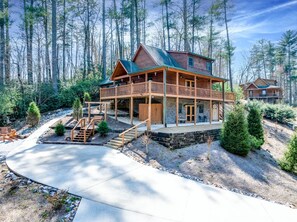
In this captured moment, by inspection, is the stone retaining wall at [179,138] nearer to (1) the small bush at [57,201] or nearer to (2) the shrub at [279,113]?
(1) the small bush at [57,201]

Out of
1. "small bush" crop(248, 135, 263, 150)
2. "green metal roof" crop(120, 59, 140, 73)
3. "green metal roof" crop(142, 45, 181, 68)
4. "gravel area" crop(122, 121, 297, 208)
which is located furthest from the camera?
"green metal roof" crop(120, 59, 140, 73)

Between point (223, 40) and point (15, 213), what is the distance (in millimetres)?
39106

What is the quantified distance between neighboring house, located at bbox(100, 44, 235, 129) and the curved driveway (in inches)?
330

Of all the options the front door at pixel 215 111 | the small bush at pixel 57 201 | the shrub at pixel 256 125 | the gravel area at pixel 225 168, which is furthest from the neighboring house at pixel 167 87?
the small bush at pixel 57 201

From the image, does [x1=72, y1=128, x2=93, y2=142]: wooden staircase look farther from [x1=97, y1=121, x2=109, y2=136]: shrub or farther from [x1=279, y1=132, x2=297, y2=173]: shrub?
[x1=279, y1=132, x2=297, y2=173]: shrub

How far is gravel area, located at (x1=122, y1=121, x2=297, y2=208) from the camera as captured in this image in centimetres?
805

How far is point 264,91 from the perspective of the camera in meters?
39.6

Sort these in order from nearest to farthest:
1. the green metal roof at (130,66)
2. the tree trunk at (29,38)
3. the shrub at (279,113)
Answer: the green metal roof at (130,66) < the tree trunk at (29,38) < the shrub at (279,113)

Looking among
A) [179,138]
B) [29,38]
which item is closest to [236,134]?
[179,138]

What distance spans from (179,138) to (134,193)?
22.4ft

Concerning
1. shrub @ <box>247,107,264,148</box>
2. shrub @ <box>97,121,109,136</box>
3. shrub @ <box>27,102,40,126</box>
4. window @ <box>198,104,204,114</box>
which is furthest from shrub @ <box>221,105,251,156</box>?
shrub @ <box>27,102,40,126</box>

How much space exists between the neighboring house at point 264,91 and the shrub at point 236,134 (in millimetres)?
31710

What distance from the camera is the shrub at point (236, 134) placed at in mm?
Result: 12531

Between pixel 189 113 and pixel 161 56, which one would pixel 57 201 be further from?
pixel 161 56
